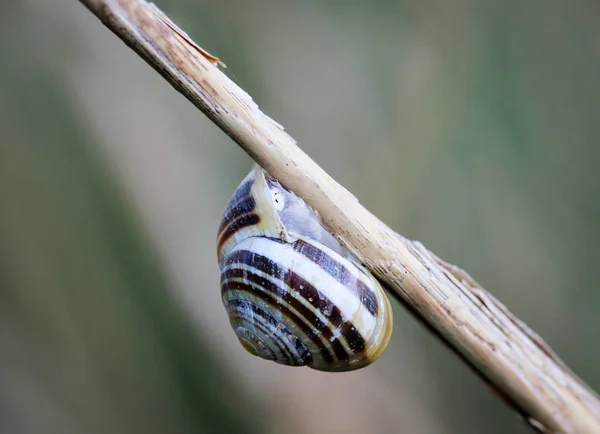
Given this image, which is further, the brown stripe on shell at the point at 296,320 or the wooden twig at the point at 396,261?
the brown stripe on shell at the point at 296,320

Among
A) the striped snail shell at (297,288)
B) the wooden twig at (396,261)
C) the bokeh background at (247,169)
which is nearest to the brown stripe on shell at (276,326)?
the striped snail shell at (297,288)

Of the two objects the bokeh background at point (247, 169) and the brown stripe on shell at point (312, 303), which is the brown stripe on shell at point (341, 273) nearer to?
the brown stripe on shell at point (312, 303)

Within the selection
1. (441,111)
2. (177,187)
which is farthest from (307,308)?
(441,111)

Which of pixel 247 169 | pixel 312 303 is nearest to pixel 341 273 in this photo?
pixel 312 303

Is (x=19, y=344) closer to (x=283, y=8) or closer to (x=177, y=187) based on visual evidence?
(x=177, y=187)

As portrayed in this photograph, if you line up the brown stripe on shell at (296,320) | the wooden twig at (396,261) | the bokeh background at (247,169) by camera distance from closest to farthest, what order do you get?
1. the wooden twig at (396,261)
2. the brown stripe on shell at (296,320)
3. the bokeh background at (247,169)

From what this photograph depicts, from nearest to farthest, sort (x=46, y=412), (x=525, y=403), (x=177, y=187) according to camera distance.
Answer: (x=525, y=403)
(x=46, y=412)
(x=177, y=187)
